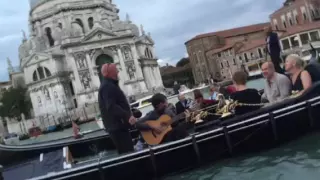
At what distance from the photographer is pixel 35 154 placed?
930cm

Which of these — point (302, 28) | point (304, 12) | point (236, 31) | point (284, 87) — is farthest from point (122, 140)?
point (236, 31)

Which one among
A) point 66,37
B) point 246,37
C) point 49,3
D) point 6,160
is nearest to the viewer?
point 6,160

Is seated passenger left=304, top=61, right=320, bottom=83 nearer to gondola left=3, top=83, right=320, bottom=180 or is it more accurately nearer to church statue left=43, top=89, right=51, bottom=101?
gondola left=3, top=83, right=320, bottom=180

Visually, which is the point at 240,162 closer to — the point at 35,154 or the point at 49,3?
the point at 35,154

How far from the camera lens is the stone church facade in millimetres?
44969

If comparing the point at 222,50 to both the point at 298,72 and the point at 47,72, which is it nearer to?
the point at 47,72

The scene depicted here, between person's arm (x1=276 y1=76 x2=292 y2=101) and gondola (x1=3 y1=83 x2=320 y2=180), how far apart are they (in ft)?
0.66

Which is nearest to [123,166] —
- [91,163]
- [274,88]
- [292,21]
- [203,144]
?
[91,163]

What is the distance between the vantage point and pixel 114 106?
6016mm

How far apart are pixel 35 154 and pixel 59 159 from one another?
2.40m

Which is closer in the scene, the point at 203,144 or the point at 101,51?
the point at 203,144

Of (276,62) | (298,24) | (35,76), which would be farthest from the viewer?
(298,24)

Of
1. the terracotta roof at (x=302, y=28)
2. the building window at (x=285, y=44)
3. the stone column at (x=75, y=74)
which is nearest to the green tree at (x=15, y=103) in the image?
the stone column at (x=75, y=74)

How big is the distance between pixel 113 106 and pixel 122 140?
0.56m
